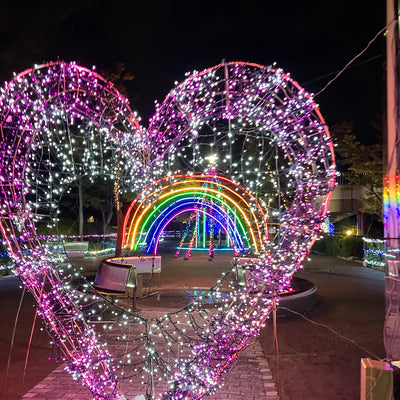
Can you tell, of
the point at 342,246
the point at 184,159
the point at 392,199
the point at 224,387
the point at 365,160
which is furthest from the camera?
the point at 342,246

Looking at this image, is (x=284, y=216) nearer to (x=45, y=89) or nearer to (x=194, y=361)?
(x=194, y=361)

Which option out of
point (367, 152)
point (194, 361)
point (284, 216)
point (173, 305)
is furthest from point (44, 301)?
point (367, 152)

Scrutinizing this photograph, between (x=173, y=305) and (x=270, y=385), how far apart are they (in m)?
4.52

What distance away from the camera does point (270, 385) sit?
16.6ft

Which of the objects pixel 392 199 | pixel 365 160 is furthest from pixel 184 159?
pixel 365 160

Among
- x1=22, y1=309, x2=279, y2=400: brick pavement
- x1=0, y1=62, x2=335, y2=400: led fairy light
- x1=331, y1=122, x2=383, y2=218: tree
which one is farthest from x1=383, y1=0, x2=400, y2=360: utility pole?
x1=331, y1=122, x2=383, y2=218: tree

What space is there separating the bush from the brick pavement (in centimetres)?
1543

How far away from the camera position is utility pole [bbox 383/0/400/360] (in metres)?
3.89

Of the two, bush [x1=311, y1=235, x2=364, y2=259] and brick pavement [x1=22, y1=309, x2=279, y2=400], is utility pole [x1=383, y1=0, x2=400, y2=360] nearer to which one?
brick pavement [x1=22, y1=309, x2=279, y2=400]

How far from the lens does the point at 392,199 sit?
13.5 feet

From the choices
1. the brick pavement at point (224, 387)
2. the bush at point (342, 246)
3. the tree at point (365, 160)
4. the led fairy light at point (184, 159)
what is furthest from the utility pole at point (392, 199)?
the bush at point (342, 246)

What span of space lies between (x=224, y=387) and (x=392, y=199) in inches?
118

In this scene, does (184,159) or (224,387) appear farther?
(184,159)

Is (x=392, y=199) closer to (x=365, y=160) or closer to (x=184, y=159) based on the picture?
(x=184, y=159)
